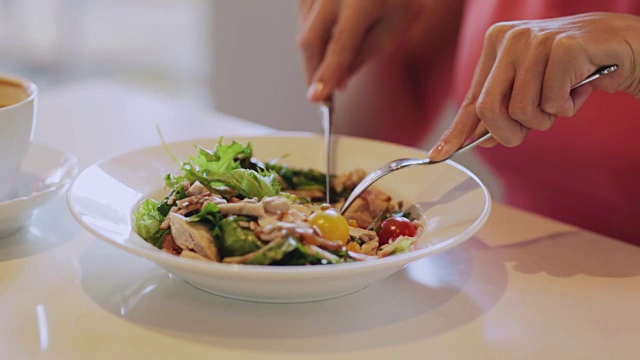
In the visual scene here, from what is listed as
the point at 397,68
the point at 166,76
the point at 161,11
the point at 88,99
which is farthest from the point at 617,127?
the point at 161,11

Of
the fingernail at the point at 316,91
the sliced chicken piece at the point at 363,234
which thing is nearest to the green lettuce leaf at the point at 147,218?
the sliced chicken piece at the point at 363,234

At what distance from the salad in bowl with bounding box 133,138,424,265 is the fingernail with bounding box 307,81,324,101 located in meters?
0.40

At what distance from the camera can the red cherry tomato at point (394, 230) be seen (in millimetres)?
995

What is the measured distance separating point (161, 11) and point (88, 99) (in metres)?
3.55

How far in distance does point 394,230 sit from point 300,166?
31 centimetres

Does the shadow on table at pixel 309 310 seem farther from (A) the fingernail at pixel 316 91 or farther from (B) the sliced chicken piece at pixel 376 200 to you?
(A) the fingernail at pixel 316 91

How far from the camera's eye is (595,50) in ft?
3.25

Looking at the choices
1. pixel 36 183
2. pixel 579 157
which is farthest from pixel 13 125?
pixel 579 157

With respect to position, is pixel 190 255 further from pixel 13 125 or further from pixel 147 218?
pixel 13 125

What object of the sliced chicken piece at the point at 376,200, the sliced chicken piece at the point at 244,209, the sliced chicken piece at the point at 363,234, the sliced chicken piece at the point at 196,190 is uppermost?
the sliced chicken piece at the point at 244,209

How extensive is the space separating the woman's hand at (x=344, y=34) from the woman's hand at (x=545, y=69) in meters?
0.53

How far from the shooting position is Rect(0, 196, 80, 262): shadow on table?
3.42 feet

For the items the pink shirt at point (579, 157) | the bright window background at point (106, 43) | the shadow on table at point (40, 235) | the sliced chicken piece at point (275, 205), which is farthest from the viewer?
the bright window background at point (106, 43)

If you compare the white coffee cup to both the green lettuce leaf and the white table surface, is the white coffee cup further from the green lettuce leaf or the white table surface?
the green lettuce leaf
